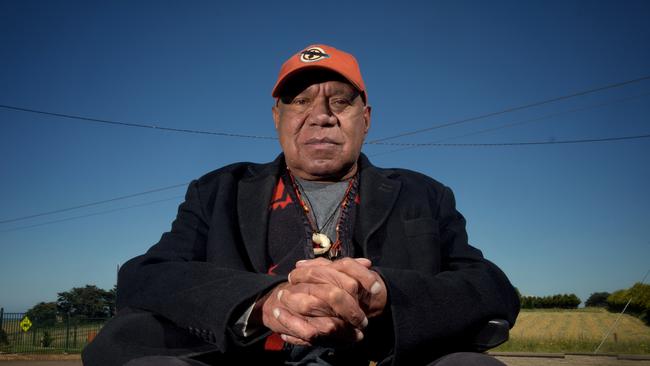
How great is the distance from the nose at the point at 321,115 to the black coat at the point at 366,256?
0.24m

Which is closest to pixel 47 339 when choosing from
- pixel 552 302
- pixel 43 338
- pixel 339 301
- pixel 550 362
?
pixel 43 338

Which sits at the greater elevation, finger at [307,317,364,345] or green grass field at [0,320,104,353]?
finger at [307,317,364,345]

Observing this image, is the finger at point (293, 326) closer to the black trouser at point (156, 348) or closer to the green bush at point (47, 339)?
the black trouser at point (156, 348)

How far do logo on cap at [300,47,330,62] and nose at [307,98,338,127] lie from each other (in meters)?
0.17

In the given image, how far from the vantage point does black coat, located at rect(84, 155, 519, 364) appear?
1.37 meters

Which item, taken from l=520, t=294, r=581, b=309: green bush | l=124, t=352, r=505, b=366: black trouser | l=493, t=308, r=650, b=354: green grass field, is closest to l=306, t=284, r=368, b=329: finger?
l=124, t=352, r=505, b=366: black trouser

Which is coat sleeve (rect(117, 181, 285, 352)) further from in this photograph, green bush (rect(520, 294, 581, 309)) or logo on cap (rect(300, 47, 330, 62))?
green bush (rect(520, 294, 581, 309))

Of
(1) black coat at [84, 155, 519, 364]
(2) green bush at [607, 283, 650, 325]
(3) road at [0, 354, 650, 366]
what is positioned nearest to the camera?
(1) black coat at [84, 155, 519, 364]

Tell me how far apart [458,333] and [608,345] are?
3634cm

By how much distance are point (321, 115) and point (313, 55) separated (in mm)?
250

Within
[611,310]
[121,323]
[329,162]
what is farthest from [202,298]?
[611,310]

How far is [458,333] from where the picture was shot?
4.89 ft

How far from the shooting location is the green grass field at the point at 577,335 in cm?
3036

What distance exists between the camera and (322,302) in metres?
1.17
